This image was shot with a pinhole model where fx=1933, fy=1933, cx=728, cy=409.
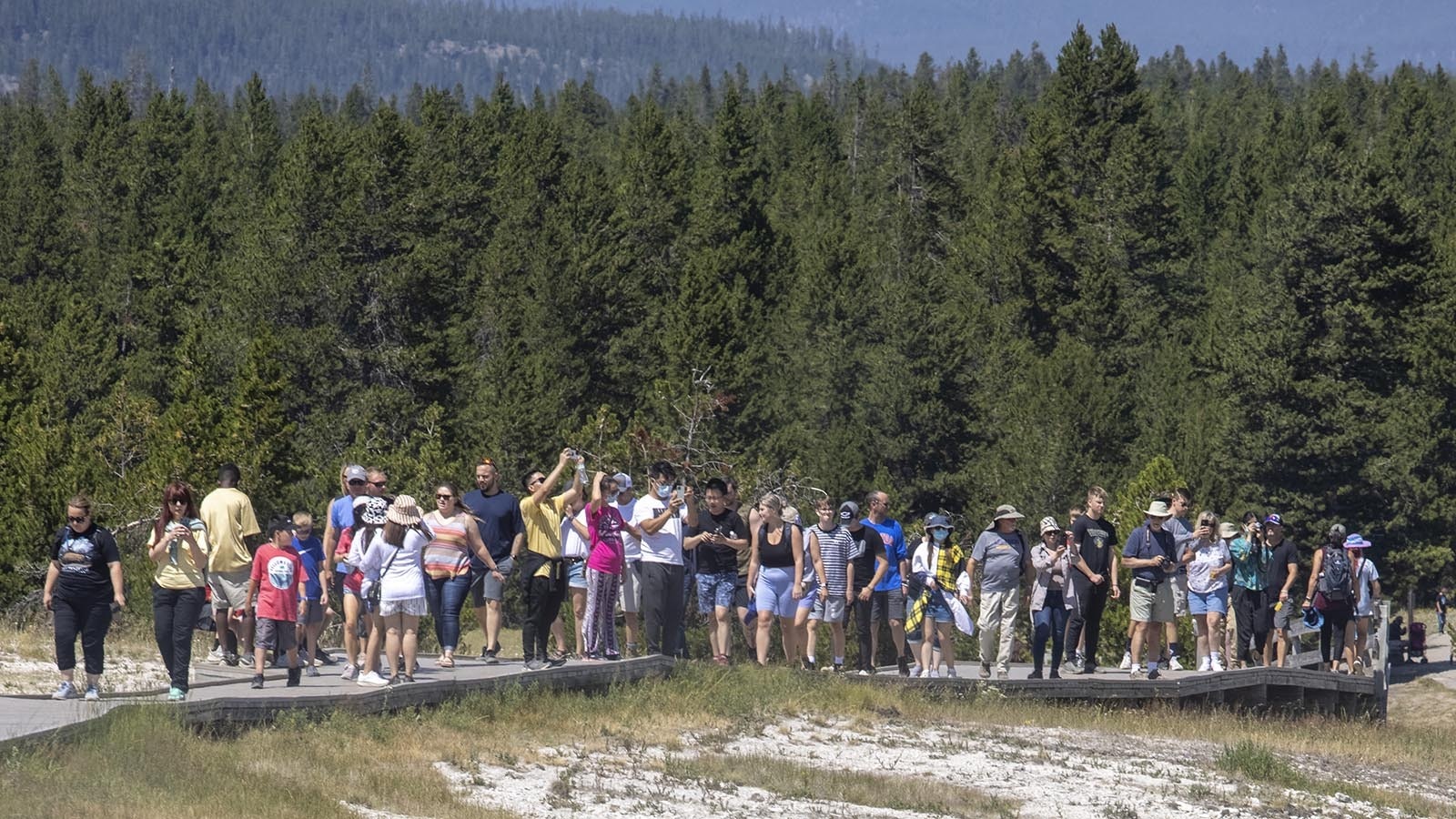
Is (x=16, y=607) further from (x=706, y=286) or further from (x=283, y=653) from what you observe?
(x=706, y=286)

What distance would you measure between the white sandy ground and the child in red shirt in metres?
2.12

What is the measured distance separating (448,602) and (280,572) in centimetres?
149

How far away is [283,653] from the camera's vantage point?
17656 mm

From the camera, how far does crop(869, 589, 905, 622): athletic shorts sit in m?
19.4

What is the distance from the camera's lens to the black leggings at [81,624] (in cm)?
1458

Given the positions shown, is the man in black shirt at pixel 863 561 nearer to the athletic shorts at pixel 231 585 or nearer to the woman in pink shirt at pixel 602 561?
the woman in pink shirt at pixel 602 561

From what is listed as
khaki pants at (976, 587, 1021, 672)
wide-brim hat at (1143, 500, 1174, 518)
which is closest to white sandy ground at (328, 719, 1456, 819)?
khaki pants at (976, 587, 1021, 672)

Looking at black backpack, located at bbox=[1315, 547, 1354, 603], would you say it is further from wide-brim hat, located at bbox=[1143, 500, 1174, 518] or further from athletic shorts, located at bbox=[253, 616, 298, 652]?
athletic shorts, located at bbox=[253, 616, 298, 652]

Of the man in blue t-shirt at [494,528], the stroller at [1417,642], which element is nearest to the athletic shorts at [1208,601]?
the man in blue t-shirt at [494,528]

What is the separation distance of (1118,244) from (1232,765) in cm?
4779

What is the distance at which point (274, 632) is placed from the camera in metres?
15.9

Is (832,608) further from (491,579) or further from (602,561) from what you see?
(491,579)

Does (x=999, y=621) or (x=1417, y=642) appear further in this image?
(x=1417, y=642)

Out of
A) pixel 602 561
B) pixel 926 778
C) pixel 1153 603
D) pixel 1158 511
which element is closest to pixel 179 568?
pixel 602 561
